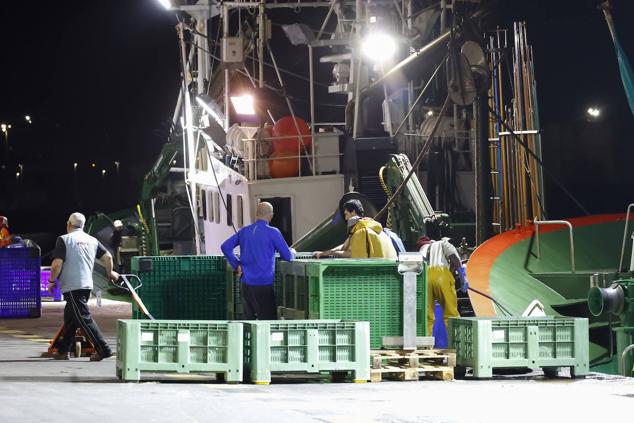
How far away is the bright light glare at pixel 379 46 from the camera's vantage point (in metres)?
26.9

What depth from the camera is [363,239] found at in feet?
46.2

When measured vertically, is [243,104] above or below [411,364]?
above

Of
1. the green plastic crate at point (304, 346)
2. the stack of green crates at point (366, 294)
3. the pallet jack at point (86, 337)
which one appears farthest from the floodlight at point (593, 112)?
the green plastic crate at point (304, 346)

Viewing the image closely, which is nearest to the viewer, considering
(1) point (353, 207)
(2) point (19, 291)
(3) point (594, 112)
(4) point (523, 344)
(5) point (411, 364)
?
(5) point (411, 364)

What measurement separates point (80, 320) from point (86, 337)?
0.54 m

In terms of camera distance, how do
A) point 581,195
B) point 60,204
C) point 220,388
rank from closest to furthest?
point 220,388 → point 581,195 → point 60,204

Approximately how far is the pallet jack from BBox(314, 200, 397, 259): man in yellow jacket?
2.24 m

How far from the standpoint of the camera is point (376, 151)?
27766 mm

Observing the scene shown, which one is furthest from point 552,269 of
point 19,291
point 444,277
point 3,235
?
point 3,235

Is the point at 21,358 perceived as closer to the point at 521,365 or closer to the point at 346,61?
the point at 521,365

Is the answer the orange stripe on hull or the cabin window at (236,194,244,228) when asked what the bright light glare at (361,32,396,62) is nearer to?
the cabin window at (236,194,244,228)

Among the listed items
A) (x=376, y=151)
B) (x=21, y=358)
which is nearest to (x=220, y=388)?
(x=21, y=358)

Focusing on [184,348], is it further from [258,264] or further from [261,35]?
[261,35]

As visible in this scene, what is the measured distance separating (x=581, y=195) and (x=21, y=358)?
2179 cm
